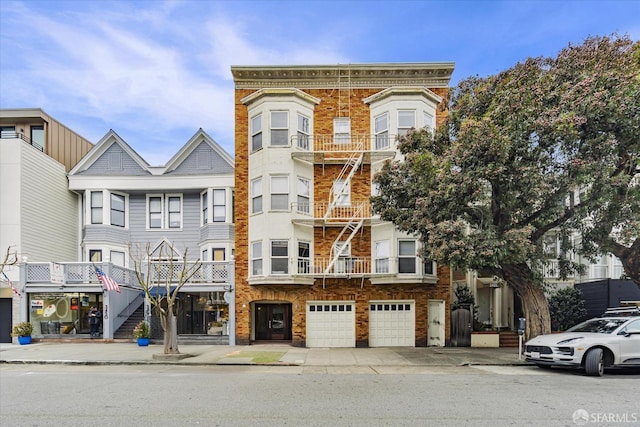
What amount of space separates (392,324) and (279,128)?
382 inches

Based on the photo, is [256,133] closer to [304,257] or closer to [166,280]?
[304,257]

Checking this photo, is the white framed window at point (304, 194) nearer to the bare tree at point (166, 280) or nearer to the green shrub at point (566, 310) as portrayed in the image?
the bare tree at point (166, 280)

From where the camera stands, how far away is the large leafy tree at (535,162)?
12.3m

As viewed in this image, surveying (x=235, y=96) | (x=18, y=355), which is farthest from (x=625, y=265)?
(x=18, y=355)

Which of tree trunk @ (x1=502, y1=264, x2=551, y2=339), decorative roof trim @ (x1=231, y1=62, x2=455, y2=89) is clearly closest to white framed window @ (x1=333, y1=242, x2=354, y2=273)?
tree trunk @ (x1=502, y1=264, x2=551, y2=339)

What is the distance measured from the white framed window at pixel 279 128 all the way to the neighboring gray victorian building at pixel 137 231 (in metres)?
4.90

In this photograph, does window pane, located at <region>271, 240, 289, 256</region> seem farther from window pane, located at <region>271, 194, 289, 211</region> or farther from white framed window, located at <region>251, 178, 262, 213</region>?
white framed window, located at <region>251, 178, 262, 213</region>

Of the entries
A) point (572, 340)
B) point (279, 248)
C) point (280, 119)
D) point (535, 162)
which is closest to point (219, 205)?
point (279, 248)

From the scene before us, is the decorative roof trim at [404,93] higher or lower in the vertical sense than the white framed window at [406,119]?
higher

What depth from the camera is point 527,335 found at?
1516 cm

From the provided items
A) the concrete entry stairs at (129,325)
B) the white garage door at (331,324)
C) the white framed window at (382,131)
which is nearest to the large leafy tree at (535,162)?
the white framed window at (382,131)

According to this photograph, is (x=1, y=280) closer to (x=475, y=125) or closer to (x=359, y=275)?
(x=359, y=275)

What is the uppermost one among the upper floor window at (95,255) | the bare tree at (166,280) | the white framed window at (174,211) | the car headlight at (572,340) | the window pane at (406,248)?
the white framed window at (174,211)

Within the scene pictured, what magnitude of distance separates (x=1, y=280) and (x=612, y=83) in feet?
81.1
